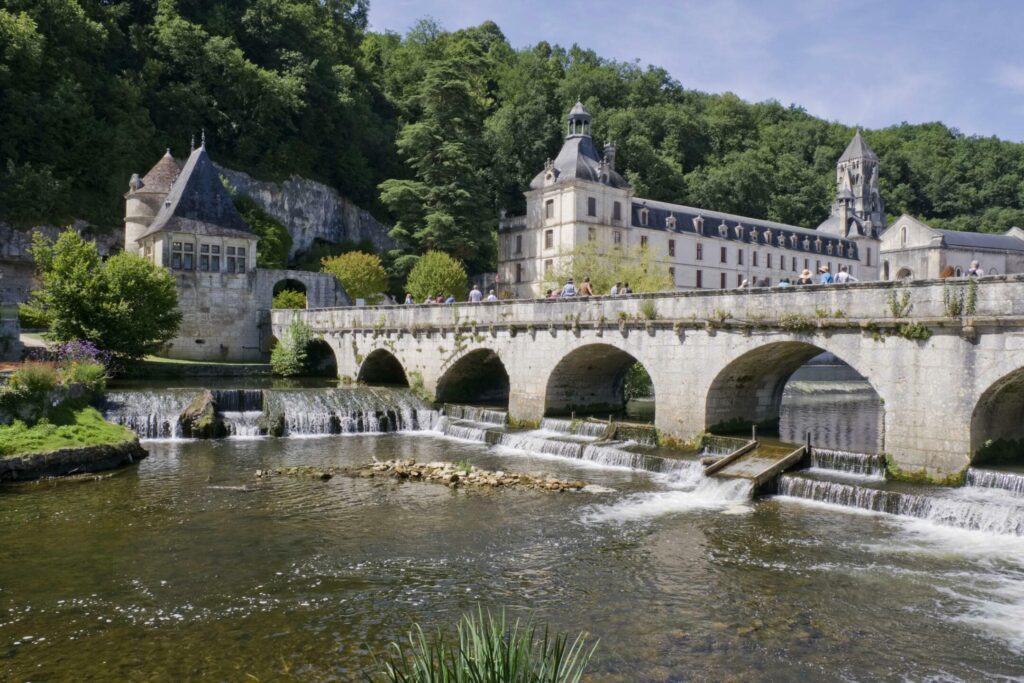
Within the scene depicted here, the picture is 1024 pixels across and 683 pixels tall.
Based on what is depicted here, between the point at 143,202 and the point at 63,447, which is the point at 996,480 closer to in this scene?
the point at 63,447

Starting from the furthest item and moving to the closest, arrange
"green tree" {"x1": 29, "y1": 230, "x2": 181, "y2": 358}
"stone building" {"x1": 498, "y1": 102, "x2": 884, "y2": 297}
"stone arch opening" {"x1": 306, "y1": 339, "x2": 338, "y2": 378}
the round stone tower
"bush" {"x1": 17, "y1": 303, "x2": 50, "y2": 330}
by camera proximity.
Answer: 1. "stone building" {"x1": 498, "y1": 102, "x2": 884, "y2": 297}
2. the round stone tower
3. "stone arch opening" {"x1": 306, "y1": 339, "x2": 338, "y2": 378}
4. "bush" {"x1": 17, "y1": 303, "x2": 50, "y2": 330}
5. "green tree" {"x1": 29, "y1": 230, "x2": 181, "y2": 358}

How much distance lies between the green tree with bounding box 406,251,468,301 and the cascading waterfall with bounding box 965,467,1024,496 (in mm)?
39910

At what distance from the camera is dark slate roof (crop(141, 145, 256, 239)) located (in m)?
46.2

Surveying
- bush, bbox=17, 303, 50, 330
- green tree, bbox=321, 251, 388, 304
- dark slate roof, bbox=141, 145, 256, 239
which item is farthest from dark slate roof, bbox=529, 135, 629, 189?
bush, bbox=17, 303, 50, 330

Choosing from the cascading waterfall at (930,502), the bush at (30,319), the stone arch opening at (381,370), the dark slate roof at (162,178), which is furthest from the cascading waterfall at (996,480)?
the dark slate roof at (162,178)

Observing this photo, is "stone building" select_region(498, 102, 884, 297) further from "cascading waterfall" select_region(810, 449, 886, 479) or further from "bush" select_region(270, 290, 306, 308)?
"cascading waterfall" select_region(810, 449, 886, 479)

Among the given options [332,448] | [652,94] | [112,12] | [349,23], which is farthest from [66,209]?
[652,94]

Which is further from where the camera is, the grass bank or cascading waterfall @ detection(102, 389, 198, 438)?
cascading waterfall @ detection(102, 389, 198, 438)

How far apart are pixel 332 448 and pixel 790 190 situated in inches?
3440

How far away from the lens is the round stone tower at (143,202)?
167 ft

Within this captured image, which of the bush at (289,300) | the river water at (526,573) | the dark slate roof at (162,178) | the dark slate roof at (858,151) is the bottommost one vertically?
the river water at (526,573)

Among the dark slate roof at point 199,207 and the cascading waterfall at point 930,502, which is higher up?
the dark slate roof at point 199,207

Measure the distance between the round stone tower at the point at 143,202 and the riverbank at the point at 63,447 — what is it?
31.6 m

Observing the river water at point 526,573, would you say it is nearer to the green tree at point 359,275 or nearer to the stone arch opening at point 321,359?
the stone arch opening at point 321,359
